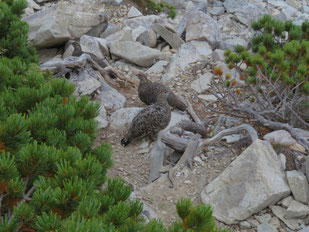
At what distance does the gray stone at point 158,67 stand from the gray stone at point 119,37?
111cm

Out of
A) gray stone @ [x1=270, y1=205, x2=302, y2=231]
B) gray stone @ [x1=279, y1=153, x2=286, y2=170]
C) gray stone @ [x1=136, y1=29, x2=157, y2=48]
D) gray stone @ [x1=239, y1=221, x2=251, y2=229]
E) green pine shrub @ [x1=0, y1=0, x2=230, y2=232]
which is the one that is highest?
green pine shrub @ [x1=0, y1=0, x2=230, y2=232]

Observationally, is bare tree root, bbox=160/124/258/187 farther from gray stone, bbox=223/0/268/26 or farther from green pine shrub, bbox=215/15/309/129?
gray stone, bbox=223/0/268/26

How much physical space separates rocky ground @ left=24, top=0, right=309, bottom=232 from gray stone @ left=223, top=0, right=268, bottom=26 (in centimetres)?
3

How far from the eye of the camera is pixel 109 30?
10.1 meters

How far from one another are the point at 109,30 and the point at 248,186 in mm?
6734

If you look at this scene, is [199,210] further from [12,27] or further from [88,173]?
[12,27]

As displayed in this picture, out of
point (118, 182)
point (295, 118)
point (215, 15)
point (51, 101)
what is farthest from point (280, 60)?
point (215, 15)

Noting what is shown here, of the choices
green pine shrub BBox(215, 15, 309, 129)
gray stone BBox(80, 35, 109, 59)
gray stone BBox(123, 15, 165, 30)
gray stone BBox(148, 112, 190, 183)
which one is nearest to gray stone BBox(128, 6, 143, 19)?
gray stone BBox(123, 15, 165, 30)

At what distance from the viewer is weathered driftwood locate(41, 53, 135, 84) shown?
711 centimetres

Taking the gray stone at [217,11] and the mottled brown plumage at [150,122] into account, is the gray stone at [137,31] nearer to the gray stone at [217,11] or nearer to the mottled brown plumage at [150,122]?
the gray stone at [217,11]

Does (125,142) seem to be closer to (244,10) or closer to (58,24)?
(58,24)

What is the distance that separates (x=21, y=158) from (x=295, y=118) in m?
4.72

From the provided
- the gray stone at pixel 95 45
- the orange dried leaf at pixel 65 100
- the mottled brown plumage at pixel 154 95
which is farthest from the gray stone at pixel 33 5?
the orange dried leaf at pixel 65 100

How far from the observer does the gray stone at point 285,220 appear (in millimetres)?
4297
